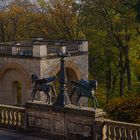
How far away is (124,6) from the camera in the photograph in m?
35.7

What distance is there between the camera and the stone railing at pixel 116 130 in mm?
12392

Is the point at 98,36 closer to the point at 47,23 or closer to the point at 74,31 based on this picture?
the point at 74,31

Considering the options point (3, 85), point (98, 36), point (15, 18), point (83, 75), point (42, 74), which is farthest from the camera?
point (15, 18)

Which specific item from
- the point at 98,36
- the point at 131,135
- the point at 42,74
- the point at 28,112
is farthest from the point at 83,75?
the point at 131,135

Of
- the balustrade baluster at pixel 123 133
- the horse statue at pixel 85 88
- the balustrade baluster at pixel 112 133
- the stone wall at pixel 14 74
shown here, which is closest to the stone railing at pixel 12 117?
the horse statue at pixel 85 88

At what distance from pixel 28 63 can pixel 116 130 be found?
57.8ft

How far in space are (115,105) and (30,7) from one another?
35717 millimetres

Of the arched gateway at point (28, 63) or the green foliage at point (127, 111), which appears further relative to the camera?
the arched gateway at point (28, 63)

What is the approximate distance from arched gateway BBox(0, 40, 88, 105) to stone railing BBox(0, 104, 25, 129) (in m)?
13.2

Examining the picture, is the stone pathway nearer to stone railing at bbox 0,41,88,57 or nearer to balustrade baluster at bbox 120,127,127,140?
balustrade baluster at bbox 120,127,127,140

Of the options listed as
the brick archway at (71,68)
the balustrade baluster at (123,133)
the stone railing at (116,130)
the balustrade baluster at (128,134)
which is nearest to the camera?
the stone railing at (116,130)

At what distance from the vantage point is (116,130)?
42.1 feet

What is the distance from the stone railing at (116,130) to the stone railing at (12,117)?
123 inches

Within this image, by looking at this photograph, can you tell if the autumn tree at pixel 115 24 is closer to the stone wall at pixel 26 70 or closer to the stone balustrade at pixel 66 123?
the stone wall at pixel 26 70
